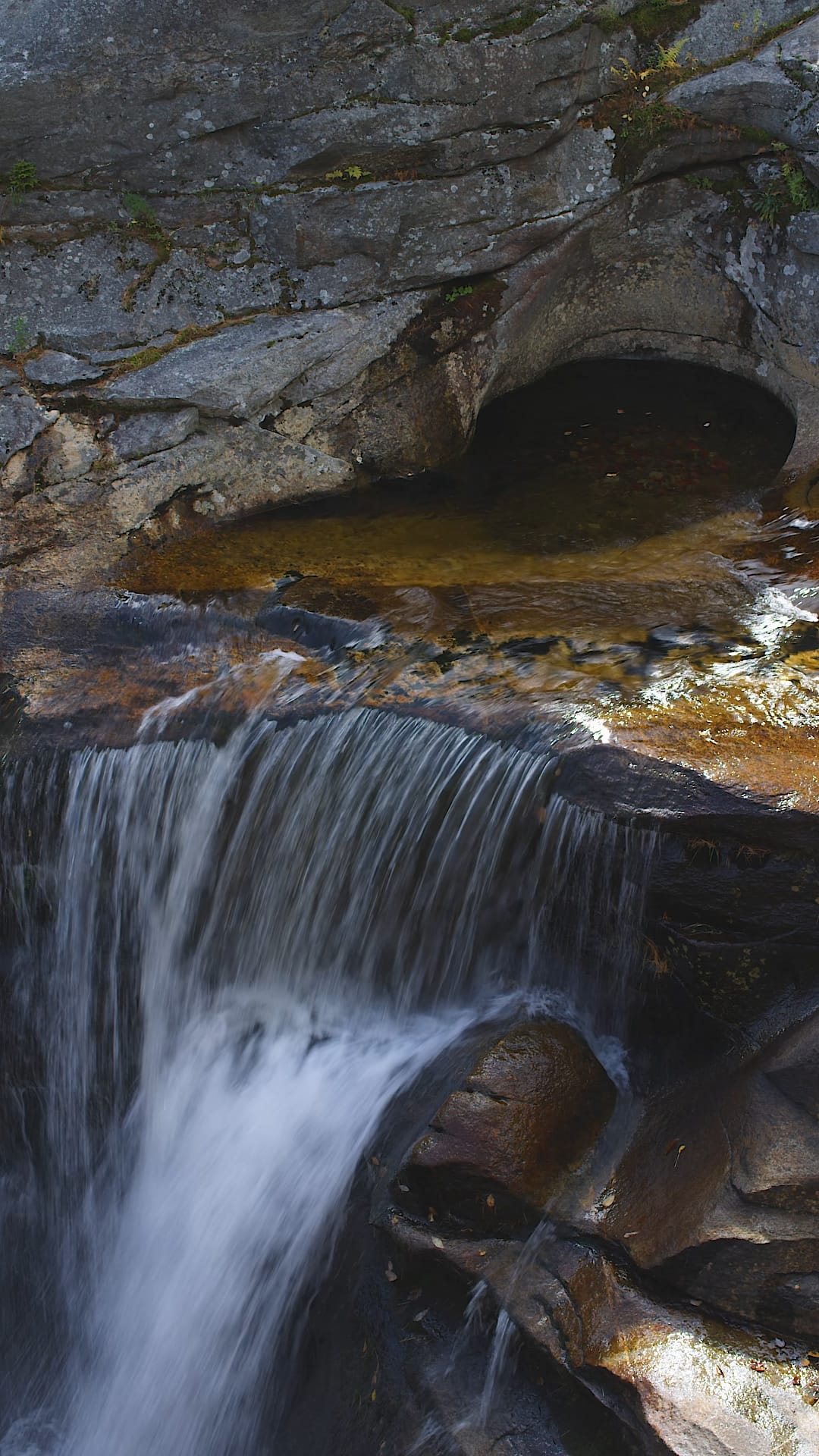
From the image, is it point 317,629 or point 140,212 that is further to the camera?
point 140,212

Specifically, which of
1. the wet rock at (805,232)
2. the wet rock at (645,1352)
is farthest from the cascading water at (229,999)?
the wet rock at (805,232)

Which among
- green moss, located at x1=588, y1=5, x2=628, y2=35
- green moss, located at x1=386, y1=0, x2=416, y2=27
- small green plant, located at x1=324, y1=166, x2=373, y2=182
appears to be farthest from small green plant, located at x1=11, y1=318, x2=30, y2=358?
green moss, located at x1=588, y1=5, x2=628, y2=35

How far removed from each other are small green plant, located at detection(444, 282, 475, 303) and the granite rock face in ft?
0.08

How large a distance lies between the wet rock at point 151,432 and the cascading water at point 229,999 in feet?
6.26

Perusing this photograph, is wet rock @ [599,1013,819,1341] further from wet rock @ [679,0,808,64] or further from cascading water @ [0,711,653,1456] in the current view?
wet rock @ [679,0,808,64]

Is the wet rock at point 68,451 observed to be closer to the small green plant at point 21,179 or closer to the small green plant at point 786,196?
the small green plant at point 21,179

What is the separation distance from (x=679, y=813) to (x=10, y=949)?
9.30 feet

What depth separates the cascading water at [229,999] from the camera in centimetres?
360

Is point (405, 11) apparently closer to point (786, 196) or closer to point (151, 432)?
point (786, 196)

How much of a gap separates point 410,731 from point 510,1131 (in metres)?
1.46

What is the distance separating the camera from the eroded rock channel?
10.5 feet

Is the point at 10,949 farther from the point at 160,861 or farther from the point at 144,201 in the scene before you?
the point at 144,201

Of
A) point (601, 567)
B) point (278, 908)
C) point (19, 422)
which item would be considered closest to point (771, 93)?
point (601, 567)

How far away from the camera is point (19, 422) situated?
5.53m
